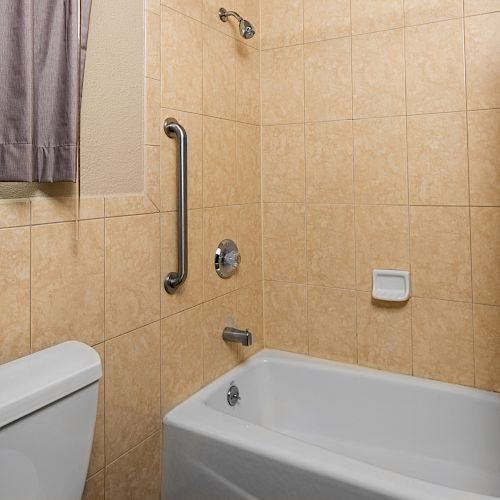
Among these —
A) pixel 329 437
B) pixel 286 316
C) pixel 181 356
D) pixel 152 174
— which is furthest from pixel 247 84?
pixel 329 437

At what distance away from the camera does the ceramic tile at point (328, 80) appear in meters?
1.83

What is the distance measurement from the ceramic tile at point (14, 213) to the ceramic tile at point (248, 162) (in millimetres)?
947

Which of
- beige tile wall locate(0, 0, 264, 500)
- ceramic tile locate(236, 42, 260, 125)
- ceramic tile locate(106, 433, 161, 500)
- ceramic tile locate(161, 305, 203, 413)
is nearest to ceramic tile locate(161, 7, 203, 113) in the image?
beige tile wall locate(0, 0, 264, 500)

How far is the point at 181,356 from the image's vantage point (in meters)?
1.55

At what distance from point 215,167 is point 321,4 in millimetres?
824

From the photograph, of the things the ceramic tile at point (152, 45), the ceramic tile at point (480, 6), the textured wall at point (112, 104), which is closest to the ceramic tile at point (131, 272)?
the textured wall at point (112, 104)

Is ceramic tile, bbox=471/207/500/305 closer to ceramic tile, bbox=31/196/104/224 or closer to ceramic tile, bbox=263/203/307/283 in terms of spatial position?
ceramic tile, bbox=263/203/307/283

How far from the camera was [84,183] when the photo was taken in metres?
1.18

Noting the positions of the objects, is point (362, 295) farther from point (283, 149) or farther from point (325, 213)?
point (283, 149)

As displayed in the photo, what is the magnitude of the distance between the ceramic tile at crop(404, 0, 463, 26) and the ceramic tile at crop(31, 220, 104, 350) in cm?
136

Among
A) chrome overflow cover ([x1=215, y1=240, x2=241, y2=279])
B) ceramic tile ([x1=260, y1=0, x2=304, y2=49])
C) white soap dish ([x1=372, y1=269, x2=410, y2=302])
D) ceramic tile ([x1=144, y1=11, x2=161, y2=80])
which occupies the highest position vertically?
ceramic tile ([x1=260, y1=0, x2=304, y2=49])

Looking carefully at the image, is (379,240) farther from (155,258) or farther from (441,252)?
(155,258)

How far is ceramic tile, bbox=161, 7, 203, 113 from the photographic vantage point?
4.78 feet

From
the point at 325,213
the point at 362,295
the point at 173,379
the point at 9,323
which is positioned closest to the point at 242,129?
the point at 325,213
